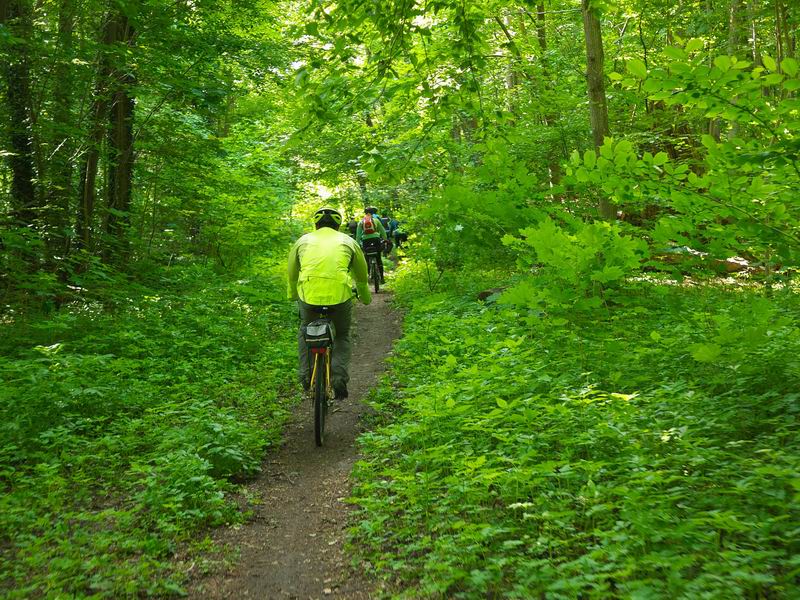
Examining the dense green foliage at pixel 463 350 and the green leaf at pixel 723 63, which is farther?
the green leaf at pixel 723 63

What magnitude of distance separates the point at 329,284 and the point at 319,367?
3.00 ft

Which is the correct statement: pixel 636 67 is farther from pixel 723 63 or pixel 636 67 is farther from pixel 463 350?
pixel 463 350

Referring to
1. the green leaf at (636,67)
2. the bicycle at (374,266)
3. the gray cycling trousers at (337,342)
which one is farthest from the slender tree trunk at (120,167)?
the green leaf at (636,67)

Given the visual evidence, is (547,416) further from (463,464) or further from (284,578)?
(284,578)

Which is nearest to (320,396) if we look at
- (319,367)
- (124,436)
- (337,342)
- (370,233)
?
(319,367)

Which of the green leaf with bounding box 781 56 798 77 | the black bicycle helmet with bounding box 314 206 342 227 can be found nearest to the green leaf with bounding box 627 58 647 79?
the green leaf with bounding box 781 56 798 77

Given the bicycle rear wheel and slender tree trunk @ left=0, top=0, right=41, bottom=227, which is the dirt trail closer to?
slender tree trunk @ left=0, top=0, right=41, bottom=227

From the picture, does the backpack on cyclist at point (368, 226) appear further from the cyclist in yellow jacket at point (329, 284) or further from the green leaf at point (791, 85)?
the green leaf at point (791, 85)

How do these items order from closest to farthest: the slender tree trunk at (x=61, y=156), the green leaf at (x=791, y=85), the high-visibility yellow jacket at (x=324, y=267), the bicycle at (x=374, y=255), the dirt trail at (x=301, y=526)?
→ the dirt trail at (x=301, y=526) < the green leaf at (x=791, y=85) < the high-visibility yellow jacket at (x=324, y=267) < the slender tree trunk at (x=61, y=156) < the bicycle at (x=374, y=255)

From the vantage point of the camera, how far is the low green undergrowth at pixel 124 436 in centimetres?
391

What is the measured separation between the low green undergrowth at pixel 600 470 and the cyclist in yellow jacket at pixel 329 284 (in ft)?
3.07

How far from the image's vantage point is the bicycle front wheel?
648 centimetres

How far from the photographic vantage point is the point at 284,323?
13.1 m

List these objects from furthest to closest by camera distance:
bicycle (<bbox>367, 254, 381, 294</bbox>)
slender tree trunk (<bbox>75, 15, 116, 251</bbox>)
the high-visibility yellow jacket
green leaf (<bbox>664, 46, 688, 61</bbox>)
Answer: bicycle (<bbox>367, 254, 381, 294</bbox>) → slender tree trunk (<bbox>75, 15, 116, 251</bbox>) → the high-visibility yellow jacket → green leaf (<bbox>664, 46, 688, 61</bbox>)
